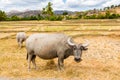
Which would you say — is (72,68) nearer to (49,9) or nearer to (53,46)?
(53,46)

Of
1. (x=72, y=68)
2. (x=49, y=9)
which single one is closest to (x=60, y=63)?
(x=72, y=68)

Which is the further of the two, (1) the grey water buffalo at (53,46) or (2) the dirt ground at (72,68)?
(1) the grey water buffalo at (53,46)

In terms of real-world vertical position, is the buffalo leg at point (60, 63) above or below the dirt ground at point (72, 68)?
above

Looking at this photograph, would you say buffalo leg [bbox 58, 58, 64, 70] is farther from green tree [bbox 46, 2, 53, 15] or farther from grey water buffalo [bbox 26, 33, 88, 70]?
green tree [bbox 46, 2, 53, 15]

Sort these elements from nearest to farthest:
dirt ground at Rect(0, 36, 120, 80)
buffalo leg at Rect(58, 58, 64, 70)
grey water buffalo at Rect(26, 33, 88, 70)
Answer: dirt ground at Rect(0, 36, 120, 80) → grey water buffalo at Rect(26, 33, 88, 70) → buffalo leg at Rect(58, 58, 64, 70)

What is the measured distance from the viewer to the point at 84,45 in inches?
485

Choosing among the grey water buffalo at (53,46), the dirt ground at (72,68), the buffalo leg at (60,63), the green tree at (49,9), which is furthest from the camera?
the green tree at (49,9)

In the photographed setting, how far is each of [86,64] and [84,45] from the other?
2816 millimetres

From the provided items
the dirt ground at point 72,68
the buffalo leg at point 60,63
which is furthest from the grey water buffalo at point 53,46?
the dirt ground at point 72,68

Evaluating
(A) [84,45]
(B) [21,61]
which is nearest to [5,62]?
(B) [21,61]

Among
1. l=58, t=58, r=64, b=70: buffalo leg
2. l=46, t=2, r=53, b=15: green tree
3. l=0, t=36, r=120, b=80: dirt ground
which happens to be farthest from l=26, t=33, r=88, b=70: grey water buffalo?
l=46, t=2, r=53, b=15: green tree

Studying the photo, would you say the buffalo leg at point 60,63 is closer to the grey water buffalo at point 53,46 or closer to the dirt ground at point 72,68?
the grey water buffalo at point 53,46

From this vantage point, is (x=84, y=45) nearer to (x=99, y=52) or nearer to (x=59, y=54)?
(x=59, y=54)

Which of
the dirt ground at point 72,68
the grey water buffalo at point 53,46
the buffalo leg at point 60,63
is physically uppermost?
the grey water buffalo at point 53,46
